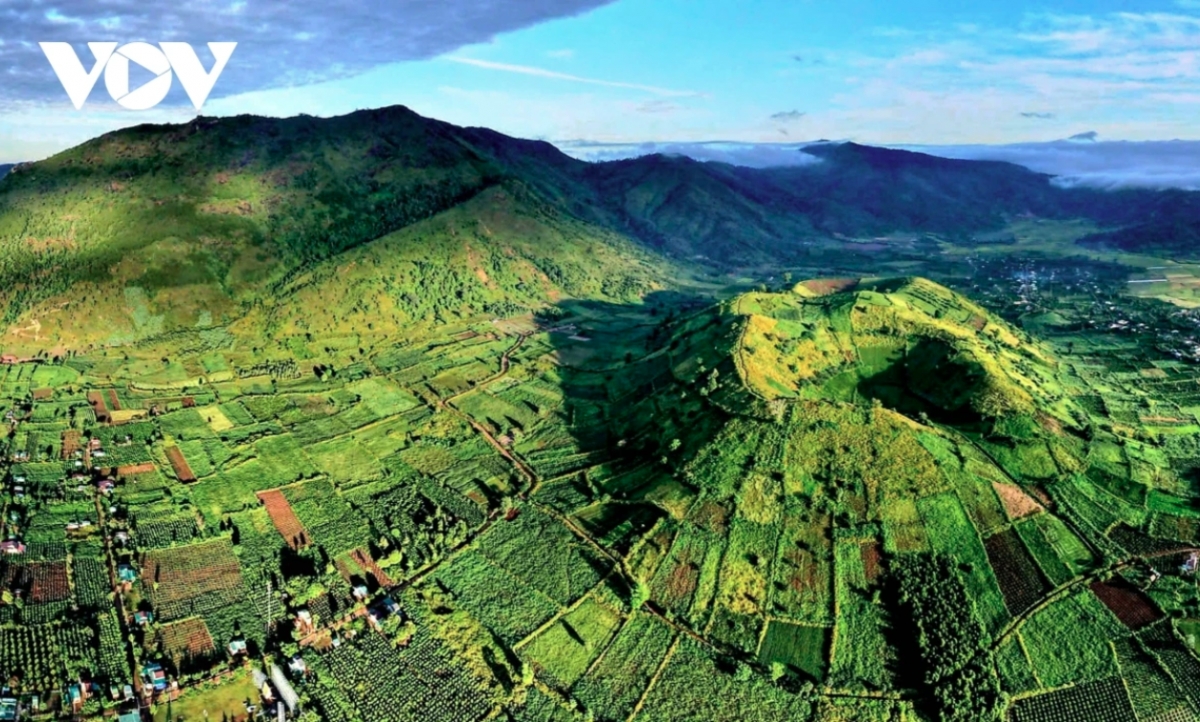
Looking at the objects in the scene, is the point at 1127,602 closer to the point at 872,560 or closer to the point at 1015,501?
the point at 1015,501

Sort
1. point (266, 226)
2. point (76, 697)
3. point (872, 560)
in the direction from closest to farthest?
point (76, 697), point (872, 560), point (266, 226)

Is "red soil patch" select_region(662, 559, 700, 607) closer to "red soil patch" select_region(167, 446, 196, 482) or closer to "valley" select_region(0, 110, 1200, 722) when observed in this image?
"valley" select_region(0, 110, 1200, 722)

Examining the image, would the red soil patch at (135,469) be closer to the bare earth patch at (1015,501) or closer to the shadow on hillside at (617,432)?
the shadow on hillside at (617,432)

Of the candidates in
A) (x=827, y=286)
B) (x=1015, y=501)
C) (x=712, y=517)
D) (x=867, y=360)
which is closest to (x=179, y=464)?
(x=712, y=517)

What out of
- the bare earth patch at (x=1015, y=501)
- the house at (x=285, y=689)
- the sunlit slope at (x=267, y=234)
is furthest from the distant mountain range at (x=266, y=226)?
the bare earth patch at (x=1015, y=501)

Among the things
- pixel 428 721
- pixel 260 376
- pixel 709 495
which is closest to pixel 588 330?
pixel 260 376

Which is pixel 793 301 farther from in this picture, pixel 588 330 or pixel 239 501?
pixel 239 501
